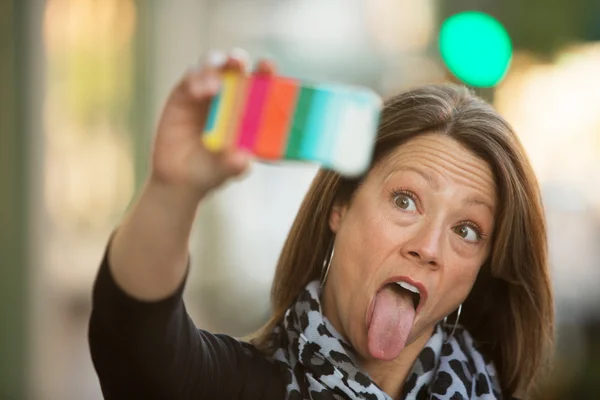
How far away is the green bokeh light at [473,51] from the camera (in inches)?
157

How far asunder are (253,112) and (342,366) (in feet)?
1.57

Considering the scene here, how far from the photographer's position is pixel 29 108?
424 cm

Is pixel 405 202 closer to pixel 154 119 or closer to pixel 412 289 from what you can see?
pixel 412 289

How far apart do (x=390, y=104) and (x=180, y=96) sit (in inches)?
18.5

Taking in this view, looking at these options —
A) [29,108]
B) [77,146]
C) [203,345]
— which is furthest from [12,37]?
[203,345]

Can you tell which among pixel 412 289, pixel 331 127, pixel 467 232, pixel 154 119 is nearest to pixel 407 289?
pixel 412 289

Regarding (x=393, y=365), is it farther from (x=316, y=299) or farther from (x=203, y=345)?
(x=203, y=345)

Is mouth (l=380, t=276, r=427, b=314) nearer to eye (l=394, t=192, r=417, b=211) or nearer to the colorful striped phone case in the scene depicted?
eye (l=394, t=192, r=417, b=211)

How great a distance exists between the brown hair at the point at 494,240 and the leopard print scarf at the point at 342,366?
0.06 meters

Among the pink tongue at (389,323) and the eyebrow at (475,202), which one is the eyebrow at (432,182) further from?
the pink tongue at (389,323)

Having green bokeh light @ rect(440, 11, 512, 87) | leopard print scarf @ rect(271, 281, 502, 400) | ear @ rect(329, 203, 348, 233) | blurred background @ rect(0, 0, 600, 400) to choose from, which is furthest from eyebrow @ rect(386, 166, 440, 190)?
green bokeh light @ rect(440, 11, 512, 87)

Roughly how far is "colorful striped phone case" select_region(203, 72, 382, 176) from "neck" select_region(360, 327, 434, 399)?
48 centimetres

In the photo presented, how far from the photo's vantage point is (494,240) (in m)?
1.31

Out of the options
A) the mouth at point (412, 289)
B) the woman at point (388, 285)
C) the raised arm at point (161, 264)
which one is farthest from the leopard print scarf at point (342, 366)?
the raised arm at point (161, 264)
